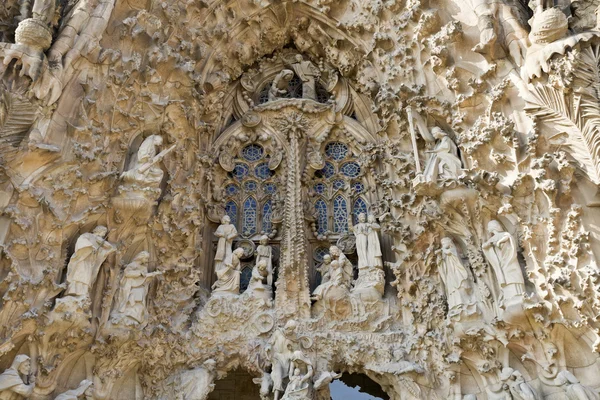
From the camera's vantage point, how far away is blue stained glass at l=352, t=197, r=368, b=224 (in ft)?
29.4

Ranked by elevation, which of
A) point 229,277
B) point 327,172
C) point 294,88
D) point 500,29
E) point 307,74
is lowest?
point 229,277

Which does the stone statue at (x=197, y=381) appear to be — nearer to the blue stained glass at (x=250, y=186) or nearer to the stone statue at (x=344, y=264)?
the stone statue at (x=344, y=264)

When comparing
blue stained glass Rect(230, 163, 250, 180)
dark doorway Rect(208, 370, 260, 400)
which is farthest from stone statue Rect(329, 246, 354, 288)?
blue stained glass Rect(230, 163, 250, 180)

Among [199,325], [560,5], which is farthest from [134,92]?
[560,5]

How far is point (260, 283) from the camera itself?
796 cm

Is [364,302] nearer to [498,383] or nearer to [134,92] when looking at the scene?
[498,383]

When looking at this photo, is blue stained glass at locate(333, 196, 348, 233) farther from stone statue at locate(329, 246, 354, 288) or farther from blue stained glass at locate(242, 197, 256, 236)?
blue stained glass at locate(242, 197, 256, 236)

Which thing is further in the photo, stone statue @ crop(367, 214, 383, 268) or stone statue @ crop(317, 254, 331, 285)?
stone statue @ crop(317, 254, 331, 285)

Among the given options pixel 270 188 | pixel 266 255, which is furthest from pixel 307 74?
pixel 266 255

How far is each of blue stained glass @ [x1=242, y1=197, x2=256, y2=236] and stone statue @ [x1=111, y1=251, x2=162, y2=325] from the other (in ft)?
5.75

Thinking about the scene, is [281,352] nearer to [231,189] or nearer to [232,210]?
[232,210]

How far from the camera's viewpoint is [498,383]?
678 cm

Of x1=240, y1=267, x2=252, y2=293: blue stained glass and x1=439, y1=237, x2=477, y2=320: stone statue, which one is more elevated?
x1=240, y1=267, x2=252, y2=293: blue stained glass

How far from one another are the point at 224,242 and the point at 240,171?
1531 mm
